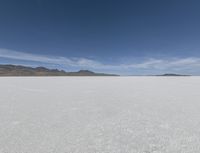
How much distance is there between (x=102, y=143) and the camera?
88.4 inches

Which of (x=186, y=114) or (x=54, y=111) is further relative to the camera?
(x=54, y=111)

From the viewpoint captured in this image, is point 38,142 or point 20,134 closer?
point 38,142

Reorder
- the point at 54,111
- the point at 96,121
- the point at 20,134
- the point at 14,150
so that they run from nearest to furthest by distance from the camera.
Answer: the point at 14,150, the point at 20,134, the point at 96,121, the point at 54,111

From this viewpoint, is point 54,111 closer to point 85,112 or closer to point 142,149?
point 85,112

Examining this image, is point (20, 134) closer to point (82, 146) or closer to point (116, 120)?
point (82, 146)

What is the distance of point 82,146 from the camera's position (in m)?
2.17

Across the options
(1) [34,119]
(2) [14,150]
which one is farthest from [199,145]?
(1) [34,119]

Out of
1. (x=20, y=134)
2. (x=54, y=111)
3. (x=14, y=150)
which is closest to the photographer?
(x=14, y=150)

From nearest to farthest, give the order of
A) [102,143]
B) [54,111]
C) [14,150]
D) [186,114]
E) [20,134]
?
[14,150] → [102,143] → [20,134] → [186,114] → [54,111]

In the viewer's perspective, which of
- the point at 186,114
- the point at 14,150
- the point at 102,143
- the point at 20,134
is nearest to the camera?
the point at 14,150

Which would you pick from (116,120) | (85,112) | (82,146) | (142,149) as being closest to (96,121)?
(116,120)

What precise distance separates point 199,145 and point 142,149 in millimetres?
771

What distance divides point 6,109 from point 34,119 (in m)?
1.25

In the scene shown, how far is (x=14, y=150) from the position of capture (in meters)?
2.04
